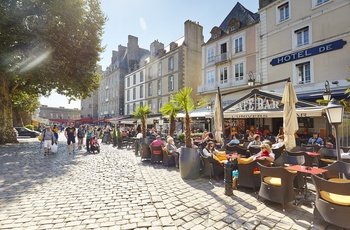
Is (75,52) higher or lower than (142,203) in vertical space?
higher

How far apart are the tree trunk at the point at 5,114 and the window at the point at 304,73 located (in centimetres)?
Answer: 2147

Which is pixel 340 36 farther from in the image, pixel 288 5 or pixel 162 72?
pixel 162 72

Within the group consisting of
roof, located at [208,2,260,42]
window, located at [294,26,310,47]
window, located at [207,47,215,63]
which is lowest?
window, located at [294,26,310,47]

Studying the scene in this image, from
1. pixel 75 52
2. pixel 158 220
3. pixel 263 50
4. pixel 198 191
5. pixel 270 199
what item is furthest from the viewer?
pixel 263 50

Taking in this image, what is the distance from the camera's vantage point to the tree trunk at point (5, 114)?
1412 centimetres

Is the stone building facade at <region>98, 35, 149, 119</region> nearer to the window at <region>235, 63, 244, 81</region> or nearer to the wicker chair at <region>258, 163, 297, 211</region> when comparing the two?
the window at <region>235, 63, 244, 81</region>

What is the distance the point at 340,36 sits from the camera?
40.1ft

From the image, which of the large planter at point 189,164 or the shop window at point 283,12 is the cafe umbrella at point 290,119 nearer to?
the large planter at point 189,164

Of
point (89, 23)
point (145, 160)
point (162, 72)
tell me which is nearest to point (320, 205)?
point (145, 160)

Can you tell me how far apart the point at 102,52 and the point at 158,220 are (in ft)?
48.3

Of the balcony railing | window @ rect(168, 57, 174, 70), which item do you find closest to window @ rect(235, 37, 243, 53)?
the balcony railing

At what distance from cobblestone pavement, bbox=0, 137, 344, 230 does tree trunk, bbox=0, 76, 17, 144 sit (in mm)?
11011

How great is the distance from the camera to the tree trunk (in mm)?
14117

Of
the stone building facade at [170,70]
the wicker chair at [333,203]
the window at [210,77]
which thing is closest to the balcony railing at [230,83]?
the window at [210,77]
